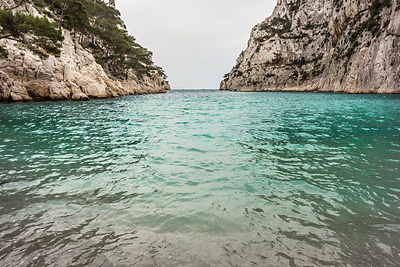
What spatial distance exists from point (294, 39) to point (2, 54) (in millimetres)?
100762

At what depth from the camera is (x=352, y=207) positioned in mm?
3775

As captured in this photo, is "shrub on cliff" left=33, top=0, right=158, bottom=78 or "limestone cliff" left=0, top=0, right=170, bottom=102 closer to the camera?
"limestone cliff" left=0, top=0, right=170, bottom=102

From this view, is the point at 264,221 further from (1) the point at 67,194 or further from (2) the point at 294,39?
(2) the point at 294,39

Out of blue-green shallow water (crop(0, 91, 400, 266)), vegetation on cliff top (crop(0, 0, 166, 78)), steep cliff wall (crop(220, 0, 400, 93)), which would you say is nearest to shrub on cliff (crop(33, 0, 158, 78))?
vegetation on cliff top (crop(0, 0, 166, 78))

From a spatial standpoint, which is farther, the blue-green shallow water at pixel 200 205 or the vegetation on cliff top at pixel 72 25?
the vegetation on cliff top at pixel 72 25

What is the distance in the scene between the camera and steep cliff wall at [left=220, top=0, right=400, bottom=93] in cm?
4438

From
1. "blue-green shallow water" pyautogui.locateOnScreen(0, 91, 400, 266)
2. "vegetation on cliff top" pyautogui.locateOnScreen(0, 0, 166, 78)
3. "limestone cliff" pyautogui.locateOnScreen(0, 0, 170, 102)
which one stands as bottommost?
"blue-green shallow water" pyautogui.locateOnScreen(0, 91, 400, 266)

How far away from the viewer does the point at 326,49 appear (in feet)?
270

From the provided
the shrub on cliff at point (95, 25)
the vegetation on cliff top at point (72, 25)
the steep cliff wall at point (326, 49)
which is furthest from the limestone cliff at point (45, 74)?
the steep cliff wall at point (326, 49)

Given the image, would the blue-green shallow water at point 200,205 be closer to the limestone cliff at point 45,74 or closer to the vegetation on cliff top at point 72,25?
the vegetation on cliff top at point 72,25

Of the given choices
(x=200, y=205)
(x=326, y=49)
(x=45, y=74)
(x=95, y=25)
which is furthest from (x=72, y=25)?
(x=326, y=49)

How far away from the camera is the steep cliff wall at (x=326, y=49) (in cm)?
4438

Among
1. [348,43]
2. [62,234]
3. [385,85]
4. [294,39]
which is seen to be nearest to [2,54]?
[62,234]

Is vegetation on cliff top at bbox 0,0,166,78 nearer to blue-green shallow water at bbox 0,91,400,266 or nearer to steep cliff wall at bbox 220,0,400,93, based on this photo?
blue-green shallow water at bbox 0,91,400,266
